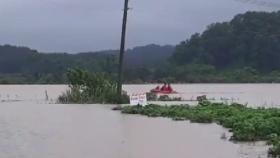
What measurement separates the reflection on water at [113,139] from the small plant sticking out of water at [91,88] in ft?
31.2

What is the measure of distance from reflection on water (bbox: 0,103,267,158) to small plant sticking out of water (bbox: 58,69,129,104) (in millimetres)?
9514

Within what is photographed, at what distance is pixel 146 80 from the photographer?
361 feet

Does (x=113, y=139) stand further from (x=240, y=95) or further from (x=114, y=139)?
(x=240, y=95)

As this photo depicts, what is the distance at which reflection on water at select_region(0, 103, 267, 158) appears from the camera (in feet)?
57.7

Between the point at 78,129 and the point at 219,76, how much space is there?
88.0m

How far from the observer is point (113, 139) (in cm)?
2200

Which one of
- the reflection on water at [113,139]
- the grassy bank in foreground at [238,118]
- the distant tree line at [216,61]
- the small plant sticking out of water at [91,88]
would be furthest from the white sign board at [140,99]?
the distant tree line at [216,61]

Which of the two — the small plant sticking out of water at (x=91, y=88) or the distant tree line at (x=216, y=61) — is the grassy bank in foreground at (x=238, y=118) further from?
the distant tree line at (x=216, y=61)

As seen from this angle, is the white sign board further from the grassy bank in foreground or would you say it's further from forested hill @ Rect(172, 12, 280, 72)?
forested hill @ Rect(172, 12, 280, 72)

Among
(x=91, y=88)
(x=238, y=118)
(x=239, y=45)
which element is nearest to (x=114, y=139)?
(x=238, y=118)

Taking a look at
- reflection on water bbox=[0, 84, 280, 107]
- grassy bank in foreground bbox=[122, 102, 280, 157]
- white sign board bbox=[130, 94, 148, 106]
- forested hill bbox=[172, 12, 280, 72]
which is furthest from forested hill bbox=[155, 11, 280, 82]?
grassy bank in foreground bbox=[122, 102, 280, 157]

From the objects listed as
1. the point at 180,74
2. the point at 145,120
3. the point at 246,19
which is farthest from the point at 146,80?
the point at 145,120

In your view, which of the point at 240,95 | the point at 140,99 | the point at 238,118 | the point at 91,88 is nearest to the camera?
the point at 238,118

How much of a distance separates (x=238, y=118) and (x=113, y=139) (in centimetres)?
512
